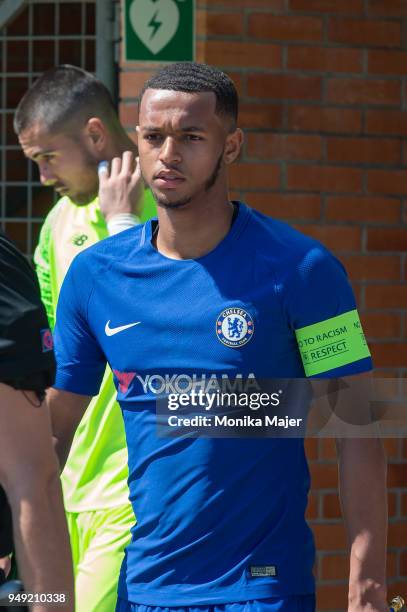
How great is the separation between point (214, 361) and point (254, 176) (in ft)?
8.11

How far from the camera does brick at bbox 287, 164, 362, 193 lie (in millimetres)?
5617

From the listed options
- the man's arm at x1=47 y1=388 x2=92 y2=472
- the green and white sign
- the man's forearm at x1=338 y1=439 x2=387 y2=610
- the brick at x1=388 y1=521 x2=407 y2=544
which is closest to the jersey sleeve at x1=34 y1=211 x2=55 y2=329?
the green and white sign

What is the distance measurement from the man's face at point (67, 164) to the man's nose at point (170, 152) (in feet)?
4.30

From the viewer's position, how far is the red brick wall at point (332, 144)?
18.2 feet

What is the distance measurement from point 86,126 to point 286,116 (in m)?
1.23

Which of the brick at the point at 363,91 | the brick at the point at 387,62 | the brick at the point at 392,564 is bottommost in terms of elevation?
the brick at the point at 392,564

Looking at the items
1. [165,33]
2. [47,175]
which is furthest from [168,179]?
[165,33]

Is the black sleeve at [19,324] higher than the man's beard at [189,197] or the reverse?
the reverse

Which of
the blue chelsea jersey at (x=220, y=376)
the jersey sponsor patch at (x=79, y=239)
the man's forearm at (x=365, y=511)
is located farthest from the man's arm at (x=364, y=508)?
the jersey sponsor patch at (x=79, y=239)

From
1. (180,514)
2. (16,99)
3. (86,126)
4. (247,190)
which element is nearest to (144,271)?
(180,514)

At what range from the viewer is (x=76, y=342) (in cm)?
349

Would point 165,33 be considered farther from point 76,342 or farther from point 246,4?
point 76,342

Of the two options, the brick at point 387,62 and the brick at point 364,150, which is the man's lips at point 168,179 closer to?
the brick at point 364,150

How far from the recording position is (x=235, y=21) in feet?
18.1
